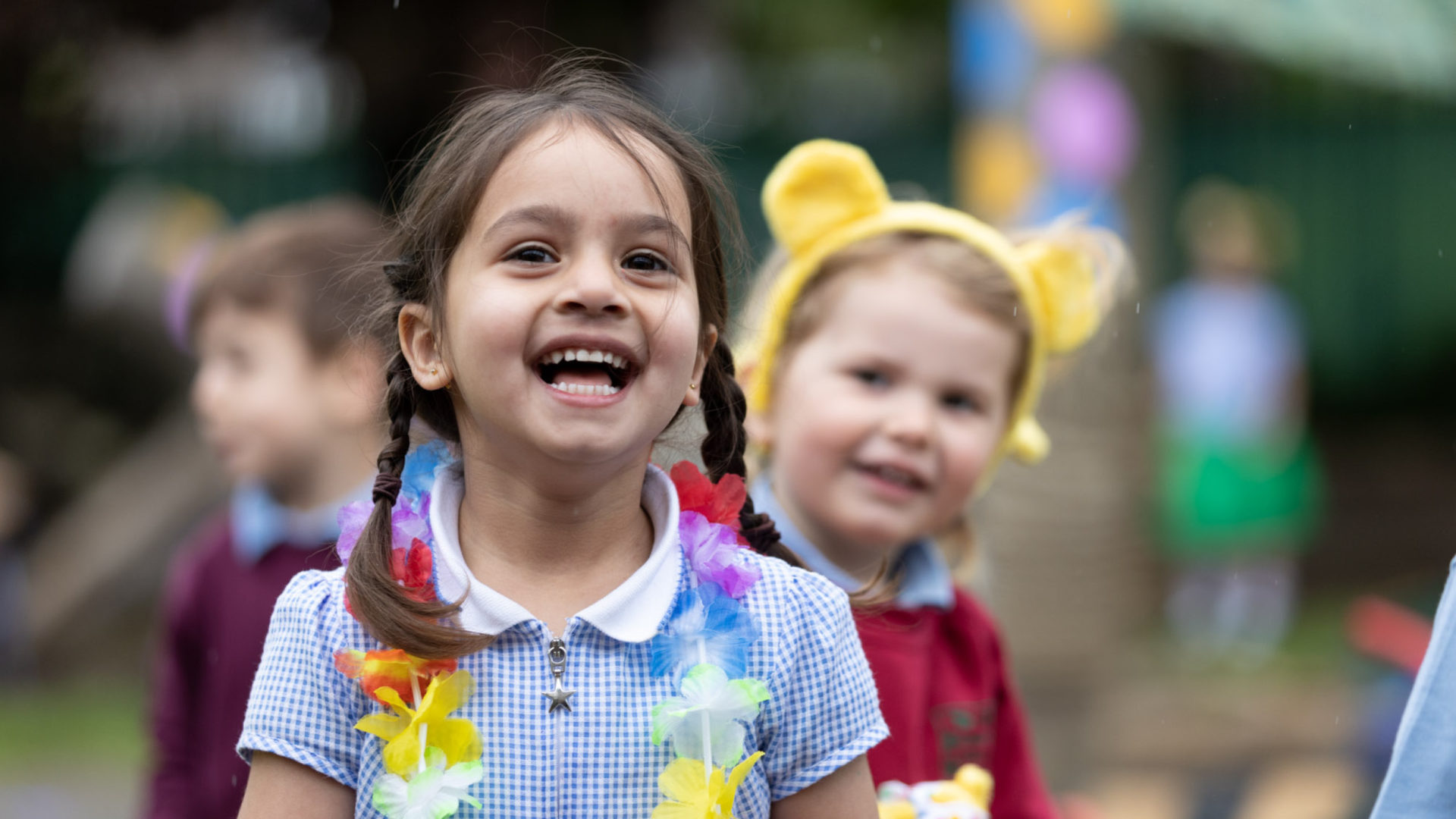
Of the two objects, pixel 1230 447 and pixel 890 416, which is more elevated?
pixel 890 416

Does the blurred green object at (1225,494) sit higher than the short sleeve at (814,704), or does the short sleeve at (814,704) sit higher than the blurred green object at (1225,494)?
the short sleeve at (814,704)

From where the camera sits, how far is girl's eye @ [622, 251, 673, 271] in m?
2.14

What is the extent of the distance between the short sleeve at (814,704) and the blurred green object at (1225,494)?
8.02 meters

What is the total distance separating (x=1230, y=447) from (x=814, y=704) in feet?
27.6

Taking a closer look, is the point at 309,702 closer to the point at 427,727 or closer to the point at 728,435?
the point at 427,727

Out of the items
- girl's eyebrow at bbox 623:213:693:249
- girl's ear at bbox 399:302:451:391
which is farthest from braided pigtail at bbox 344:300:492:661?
girl's eyebrow at bbox 623:213:693:249

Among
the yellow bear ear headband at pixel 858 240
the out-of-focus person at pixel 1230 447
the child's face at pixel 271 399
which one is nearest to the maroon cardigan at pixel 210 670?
the child's face at pixel 271 399

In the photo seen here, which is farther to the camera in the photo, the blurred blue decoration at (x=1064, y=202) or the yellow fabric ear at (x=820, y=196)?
the blurred blue decoration at (x=1064, y=202)

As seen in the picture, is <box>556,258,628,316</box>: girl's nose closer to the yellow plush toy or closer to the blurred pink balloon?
the yellow plush toy

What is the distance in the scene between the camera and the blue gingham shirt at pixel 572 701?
2039 millimetres

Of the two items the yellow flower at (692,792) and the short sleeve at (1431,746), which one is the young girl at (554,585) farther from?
the short sleeve at (1431,746)

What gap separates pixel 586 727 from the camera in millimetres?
2053

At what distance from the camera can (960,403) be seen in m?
3.15

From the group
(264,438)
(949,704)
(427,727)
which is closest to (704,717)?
(427,727)
